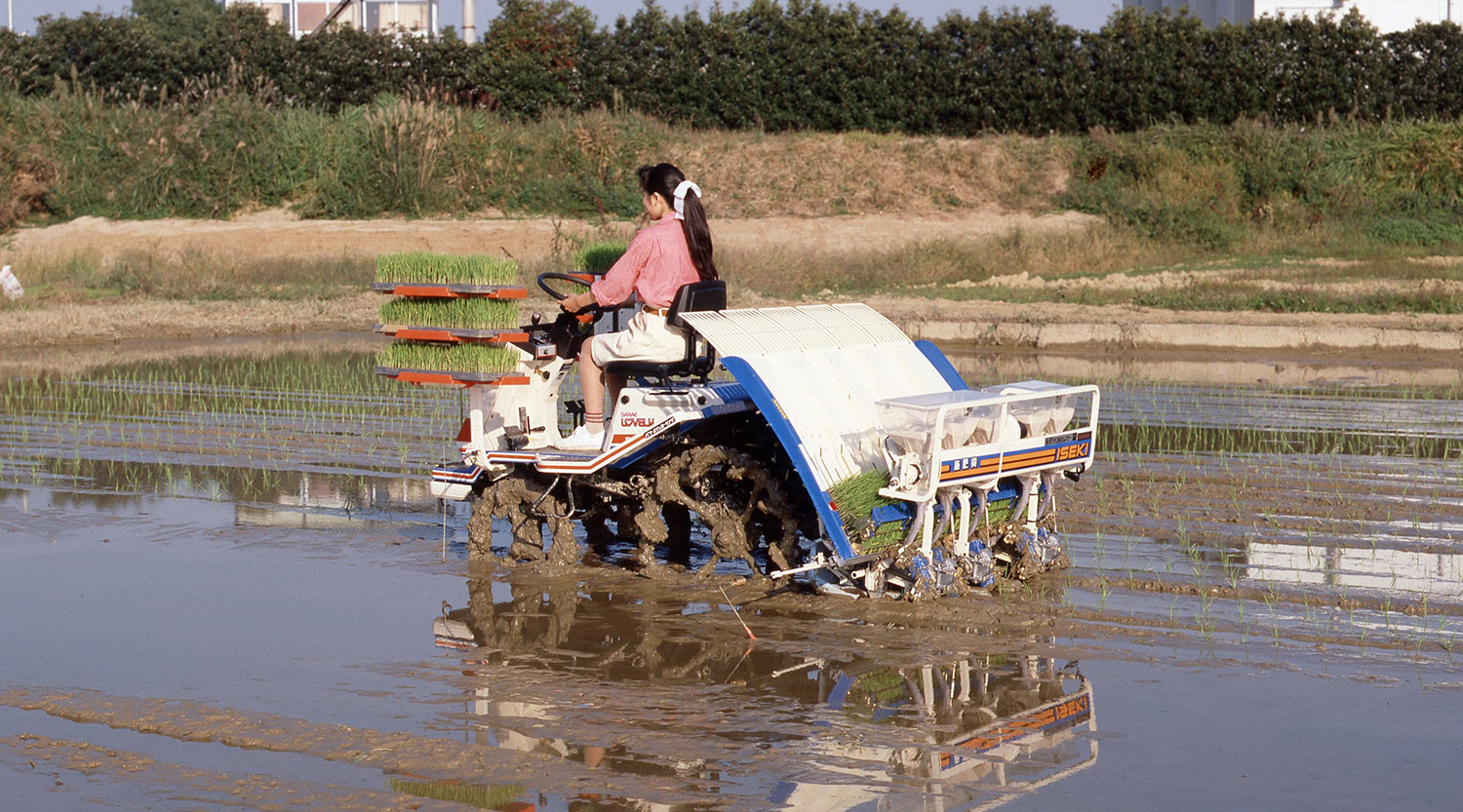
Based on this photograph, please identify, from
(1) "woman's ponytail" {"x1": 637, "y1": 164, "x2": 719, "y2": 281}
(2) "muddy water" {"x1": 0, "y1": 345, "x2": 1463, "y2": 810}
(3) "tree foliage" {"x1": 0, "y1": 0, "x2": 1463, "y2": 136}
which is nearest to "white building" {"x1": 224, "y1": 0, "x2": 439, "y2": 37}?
(3) "tree foliage" {"x1": 0, "y1": 0, "x2": 1463, "y2": 136}

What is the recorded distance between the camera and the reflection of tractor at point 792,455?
6.86 m

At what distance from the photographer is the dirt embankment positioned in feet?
58.9

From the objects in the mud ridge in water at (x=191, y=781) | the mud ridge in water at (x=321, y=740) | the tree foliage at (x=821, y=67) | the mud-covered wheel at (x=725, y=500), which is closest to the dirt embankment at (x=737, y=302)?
the tree foliage at (x=821, y=67)

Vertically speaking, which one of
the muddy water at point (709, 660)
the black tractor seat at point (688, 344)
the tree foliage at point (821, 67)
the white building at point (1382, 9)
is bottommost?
the muddy water at point (709, 660)

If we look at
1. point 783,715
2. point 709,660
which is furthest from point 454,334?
point 783,715

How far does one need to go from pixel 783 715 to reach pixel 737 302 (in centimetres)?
1501

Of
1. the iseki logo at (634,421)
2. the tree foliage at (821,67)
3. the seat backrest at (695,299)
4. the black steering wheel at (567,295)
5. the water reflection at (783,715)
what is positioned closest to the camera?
the water reflection at (783,715)

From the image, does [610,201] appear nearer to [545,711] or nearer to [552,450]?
[552,450]

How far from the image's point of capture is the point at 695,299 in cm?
754

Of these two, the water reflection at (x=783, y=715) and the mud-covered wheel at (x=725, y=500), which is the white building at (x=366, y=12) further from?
the water reflection at (x=783, y=715)

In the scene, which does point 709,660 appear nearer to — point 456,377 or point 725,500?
point 725,500

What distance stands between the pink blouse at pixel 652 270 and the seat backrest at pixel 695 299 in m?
0.09

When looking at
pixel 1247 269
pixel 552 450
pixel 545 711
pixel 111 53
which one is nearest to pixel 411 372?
pixel 552 450

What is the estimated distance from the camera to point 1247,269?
23.1 meters
